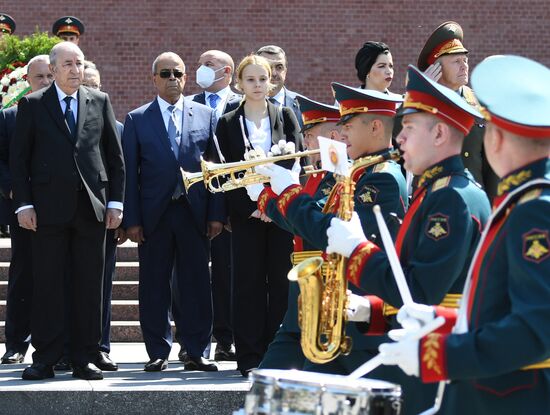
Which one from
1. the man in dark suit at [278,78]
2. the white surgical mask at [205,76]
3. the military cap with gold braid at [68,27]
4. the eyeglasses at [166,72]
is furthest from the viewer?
the military cap with gold braid at [68,27]

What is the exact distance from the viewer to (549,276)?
12.0 feet

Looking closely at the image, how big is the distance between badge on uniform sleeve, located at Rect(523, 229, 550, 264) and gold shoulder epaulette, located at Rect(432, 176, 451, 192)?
106 centimetres

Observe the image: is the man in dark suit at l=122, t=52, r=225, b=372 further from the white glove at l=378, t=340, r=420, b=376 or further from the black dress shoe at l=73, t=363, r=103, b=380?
the white glove at l=378, t=340, r=420, b=376

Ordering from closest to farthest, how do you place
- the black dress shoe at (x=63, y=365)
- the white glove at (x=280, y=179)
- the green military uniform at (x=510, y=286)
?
1. the green military uniform at (x=510, y=286)
2. the white glove at (x=280, y=179)
3. the black dress shoe at (x=63, y=365)

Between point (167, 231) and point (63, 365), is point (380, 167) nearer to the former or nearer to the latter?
point (167, 231)

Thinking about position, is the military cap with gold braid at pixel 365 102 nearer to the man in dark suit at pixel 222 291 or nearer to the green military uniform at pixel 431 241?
the green military uniform at pixel 431 241

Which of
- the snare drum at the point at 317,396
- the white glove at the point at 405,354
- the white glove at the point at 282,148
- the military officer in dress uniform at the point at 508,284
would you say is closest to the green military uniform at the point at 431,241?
the military officer in dress uniform at the point at 508,284

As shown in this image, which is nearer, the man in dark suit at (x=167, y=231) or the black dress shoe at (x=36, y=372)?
the black dress shoe at (x=36, y=372)

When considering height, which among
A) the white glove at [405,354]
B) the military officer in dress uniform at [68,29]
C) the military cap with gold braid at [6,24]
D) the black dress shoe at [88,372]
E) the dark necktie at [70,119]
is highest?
the military cap with gold braid at [6,24]

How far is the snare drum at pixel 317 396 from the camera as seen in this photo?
3.90 metres

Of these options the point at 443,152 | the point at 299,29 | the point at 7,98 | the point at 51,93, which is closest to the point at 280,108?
the point at 51,93

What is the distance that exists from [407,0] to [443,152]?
51.1 ft

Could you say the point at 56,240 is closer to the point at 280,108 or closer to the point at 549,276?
the point at 280,108

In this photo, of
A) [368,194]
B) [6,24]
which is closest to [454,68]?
[368,194]
